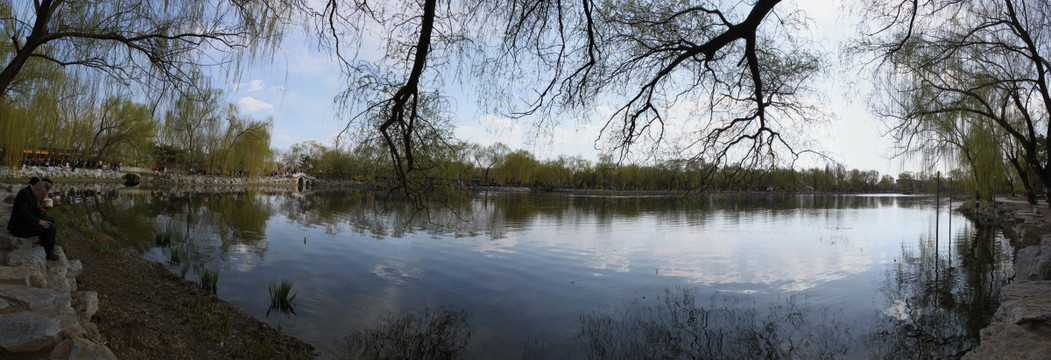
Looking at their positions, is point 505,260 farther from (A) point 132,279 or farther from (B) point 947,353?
(B) point 947,353

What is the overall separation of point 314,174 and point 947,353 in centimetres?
10856

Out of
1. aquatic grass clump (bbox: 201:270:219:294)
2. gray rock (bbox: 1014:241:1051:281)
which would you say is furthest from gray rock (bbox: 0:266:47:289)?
gray rock (bbox: 1014:241:1051:281)

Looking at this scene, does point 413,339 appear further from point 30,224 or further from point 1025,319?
point 1025,319

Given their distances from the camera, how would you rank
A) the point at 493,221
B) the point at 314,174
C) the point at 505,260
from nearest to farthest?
the point at 505,260 → the point at 493,221 → the point at 314,174

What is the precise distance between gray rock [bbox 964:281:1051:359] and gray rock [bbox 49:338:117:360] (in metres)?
7.54

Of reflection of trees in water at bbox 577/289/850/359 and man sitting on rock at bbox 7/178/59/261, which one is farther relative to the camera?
reflection of trees in water at bbox 577/289/850/359

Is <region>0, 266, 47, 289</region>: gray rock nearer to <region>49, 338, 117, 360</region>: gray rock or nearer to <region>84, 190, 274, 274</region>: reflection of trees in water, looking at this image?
<region>49, 338, 117, 360</region>: gray rock

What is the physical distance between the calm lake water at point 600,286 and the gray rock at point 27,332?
2.75m

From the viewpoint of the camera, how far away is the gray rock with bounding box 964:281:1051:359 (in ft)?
14.9

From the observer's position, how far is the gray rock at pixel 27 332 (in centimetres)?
308

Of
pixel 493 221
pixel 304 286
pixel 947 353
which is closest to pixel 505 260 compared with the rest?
pixel 304 286

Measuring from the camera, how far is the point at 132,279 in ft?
24.6

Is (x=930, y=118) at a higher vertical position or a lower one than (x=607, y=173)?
higher

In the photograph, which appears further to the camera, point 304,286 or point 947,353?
point 304,286
